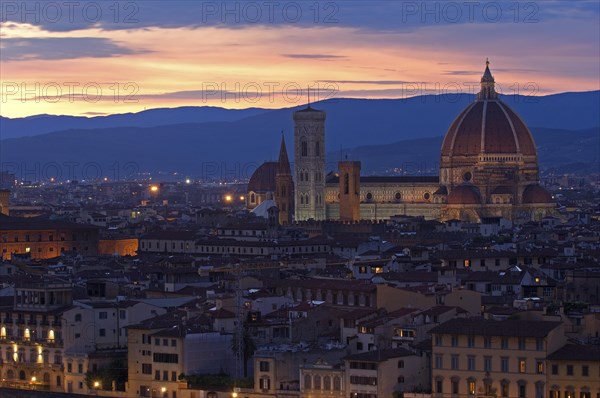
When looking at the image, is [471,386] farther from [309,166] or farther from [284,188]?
[309,166]

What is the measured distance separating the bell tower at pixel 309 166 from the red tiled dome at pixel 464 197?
1233cm

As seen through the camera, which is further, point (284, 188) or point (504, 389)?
point (284, 188)

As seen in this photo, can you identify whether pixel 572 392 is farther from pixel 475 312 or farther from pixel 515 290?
pixel 515 290

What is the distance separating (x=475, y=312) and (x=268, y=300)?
718 centimetres

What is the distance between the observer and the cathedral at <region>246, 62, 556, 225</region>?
175m

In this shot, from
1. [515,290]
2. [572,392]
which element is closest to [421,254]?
[515,290]

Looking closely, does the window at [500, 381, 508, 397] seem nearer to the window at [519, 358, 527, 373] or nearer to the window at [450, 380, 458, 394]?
the window at [519, 358, 527, 373]

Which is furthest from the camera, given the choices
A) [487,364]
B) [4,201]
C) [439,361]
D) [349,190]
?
[4,201]

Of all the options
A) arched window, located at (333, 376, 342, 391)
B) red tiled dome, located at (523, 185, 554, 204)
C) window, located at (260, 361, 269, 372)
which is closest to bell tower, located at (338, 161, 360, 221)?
red tiled dome, located at (523, 185, 554, 204)

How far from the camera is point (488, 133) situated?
589 feet

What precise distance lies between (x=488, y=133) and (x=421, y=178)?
26.6ft

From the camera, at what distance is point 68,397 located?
62438 millimetres

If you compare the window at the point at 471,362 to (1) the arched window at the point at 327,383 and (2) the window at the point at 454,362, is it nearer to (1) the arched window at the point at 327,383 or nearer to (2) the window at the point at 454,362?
(2) the window at the point at 454,362

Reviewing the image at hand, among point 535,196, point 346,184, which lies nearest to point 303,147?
point 346,184
